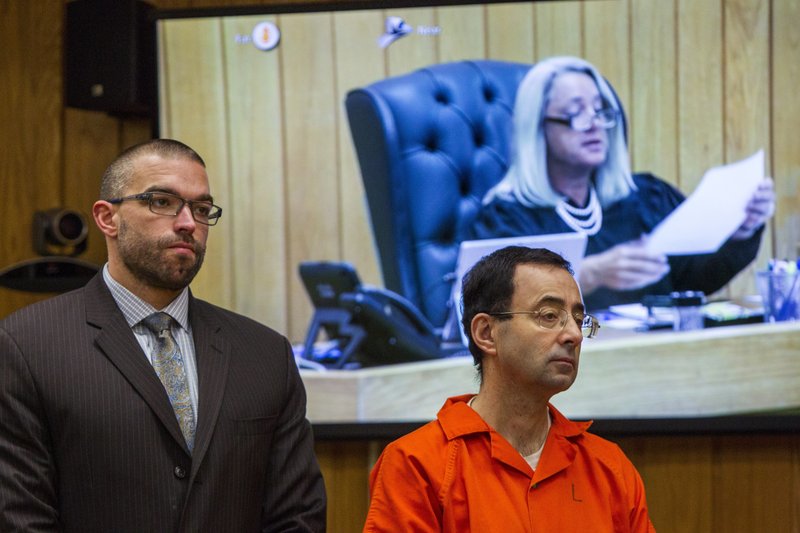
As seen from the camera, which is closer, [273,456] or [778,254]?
[273,456]

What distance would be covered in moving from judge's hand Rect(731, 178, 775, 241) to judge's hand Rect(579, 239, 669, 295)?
274 millimetres

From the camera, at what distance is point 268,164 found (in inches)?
118

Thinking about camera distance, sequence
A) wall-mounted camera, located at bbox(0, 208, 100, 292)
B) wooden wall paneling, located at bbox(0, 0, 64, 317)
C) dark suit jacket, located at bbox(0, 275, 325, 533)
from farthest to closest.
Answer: wooden wall paneling, located at bbox(0, 0, 64, 317), wall-mounted camera, located at bbox(0, 208, 100, 292), dark suit jacket, located at bbox(0, 275, 325, 533)

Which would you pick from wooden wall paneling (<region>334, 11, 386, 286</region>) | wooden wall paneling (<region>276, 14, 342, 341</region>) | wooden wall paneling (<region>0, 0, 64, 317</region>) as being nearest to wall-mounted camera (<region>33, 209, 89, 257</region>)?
wooden wall paneling (<region>0, 0, 64, 317</region>)

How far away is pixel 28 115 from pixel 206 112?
72cm

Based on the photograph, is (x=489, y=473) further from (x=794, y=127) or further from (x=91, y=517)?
(x=794, y=127)

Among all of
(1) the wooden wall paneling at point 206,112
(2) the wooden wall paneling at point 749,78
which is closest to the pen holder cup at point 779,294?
(2) the wooden wall paneling at point 749,78

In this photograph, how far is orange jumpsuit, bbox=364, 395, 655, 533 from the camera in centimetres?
148

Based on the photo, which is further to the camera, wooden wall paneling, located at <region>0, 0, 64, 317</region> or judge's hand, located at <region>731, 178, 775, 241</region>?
wooden wall paneling, located at <region>0, 0, 64, 317</region>

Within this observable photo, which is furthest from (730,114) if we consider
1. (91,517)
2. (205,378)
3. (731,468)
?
(91,517)

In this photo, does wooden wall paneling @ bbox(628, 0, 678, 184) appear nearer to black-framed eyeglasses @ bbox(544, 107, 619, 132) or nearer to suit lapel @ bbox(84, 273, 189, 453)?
black-framed eyeglasses @ bbox(544, 107, 619, 132)

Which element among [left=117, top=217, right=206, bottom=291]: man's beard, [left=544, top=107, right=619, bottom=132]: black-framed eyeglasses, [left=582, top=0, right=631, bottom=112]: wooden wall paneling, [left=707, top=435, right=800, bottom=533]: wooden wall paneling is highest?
[left=582, top=0, right=631, bottom=112]: wooden wall paneling

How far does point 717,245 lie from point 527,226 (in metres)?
0.62

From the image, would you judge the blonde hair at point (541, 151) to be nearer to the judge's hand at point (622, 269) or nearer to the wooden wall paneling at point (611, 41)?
the wooden wall paneling at point (611, 41)
